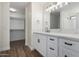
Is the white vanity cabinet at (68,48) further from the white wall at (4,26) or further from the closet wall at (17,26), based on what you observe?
the closet wall at (17,26)

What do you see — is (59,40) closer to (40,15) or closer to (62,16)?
(62,16)

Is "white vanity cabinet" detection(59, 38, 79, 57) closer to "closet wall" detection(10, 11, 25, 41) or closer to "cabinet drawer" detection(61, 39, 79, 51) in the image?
"cabinet drawer" detection(61, 39, 79, 51)

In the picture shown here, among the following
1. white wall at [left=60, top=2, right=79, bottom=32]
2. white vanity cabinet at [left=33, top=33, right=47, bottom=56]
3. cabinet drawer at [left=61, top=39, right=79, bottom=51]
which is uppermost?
white wall at [left=60, top=2, right=79, bottom=32]

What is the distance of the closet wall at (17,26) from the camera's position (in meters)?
7.54

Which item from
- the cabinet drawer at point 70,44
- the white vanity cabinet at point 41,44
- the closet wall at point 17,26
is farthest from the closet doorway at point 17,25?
the cabinet drawer at point 70,44

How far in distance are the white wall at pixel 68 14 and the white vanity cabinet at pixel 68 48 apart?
800mm

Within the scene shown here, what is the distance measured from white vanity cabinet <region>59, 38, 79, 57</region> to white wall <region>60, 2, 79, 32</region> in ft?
2.62

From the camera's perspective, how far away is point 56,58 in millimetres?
2270

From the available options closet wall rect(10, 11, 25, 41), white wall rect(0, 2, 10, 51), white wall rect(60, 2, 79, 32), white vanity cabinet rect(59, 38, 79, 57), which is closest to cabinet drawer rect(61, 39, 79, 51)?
white vanity cabinet rect(59, 38, 79, 57)

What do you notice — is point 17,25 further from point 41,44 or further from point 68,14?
point 68,14

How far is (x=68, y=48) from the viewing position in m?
1.79

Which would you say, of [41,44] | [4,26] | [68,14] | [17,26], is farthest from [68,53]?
[17,26]

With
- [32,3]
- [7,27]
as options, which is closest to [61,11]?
[32,3]

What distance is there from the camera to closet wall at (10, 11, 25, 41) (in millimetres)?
7539
